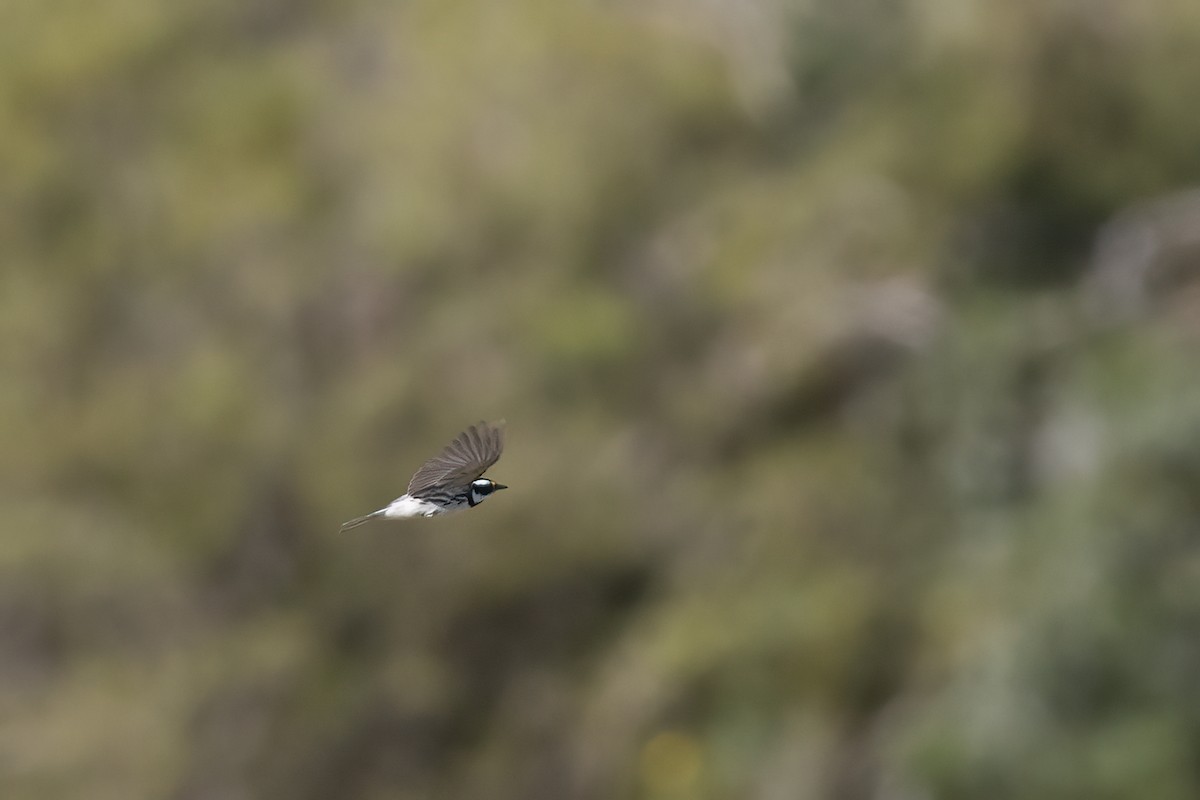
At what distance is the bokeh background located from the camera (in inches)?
244

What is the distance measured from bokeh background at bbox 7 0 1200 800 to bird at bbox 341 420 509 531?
157 inches

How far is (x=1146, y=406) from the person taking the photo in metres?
5.53

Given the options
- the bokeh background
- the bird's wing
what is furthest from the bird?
the bokeh background

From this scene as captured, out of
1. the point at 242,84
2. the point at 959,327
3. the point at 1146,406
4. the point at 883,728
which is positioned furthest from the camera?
the point at 242,84

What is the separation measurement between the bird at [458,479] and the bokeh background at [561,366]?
3975 millimetres

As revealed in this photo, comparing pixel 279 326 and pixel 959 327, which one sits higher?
pixel 279 326

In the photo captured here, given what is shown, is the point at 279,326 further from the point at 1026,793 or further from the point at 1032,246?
the point at 1026,793

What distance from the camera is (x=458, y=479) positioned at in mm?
1849

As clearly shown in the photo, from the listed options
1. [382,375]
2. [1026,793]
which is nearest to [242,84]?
[382,375]

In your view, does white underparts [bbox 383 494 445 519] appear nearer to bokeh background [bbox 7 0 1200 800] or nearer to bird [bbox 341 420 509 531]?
bird [bbox 341 420 509 531]

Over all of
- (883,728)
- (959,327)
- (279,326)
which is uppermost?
(279,326)

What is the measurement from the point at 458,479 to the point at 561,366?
5313 mm

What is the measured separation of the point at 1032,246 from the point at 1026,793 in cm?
252

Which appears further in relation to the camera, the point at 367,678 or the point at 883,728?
the point at 367,678
